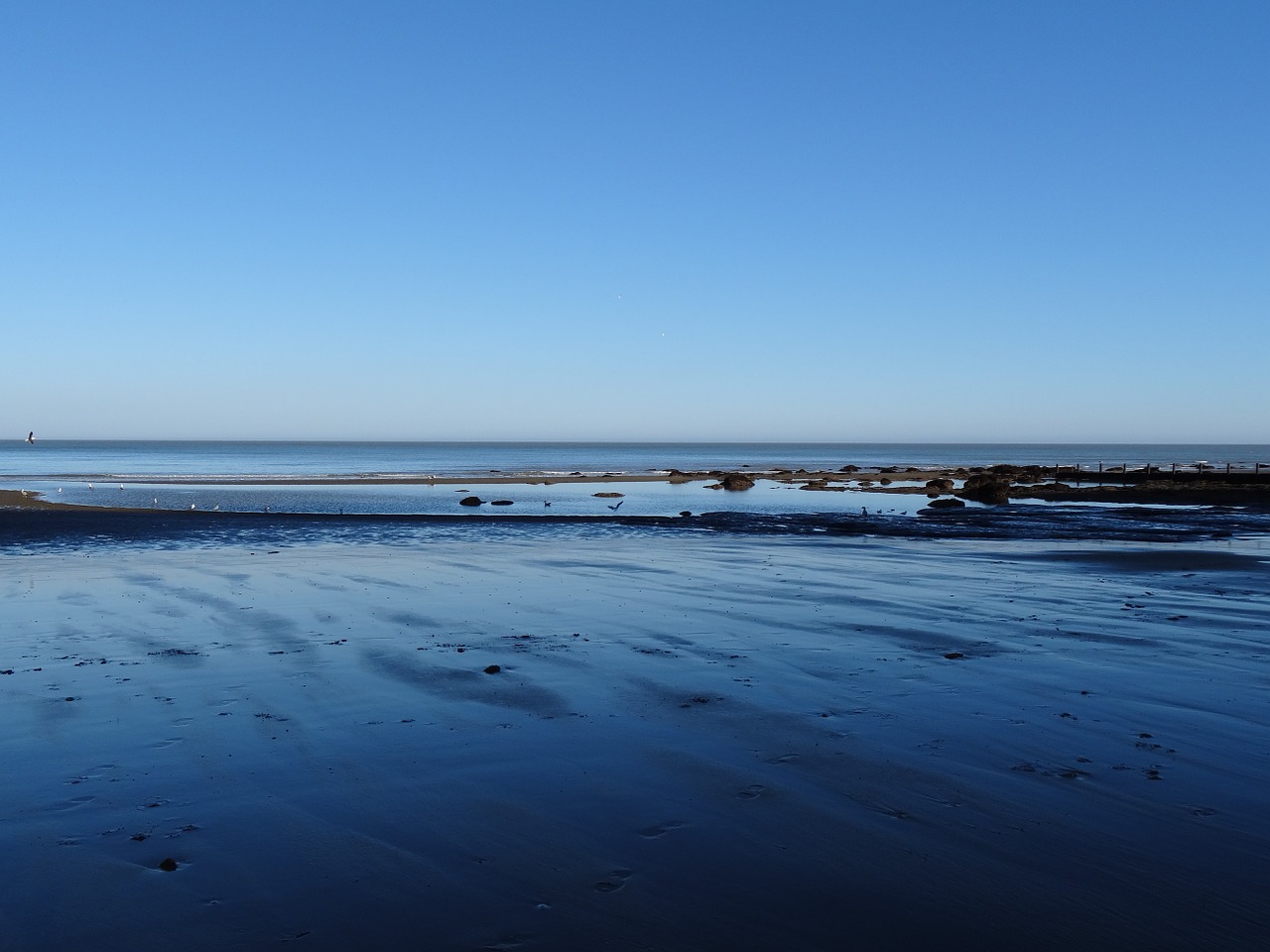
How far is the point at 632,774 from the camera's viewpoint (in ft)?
26.4

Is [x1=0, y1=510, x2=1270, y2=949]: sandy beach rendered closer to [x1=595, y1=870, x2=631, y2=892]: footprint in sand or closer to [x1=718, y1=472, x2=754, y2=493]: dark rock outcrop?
[x1=595, y1=870, x2=631, y2=892]: footprint in sand

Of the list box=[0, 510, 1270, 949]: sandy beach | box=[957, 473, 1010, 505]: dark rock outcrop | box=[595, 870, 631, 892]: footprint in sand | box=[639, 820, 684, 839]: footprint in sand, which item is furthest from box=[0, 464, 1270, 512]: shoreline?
box=[595, 870, 631, 892]: footprint in sand

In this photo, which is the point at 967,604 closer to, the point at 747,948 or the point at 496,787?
the point at 496,787

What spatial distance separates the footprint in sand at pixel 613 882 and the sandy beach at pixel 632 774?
17mm

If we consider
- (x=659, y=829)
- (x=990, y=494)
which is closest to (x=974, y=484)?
(x=990, y=494)

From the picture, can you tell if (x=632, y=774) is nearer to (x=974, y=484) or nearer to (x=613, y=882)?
(x=613, y=882)

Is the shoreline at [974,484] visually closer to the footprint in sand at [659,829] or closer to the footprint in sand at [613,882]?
the footprint in sand at [659,829]

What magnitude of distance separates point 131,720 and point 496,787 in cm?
426

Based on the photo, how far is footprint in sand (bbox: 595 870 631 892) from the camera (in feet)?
19.3

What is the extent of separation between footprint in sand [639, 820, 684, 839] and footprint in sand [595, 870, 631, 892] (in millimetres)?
610

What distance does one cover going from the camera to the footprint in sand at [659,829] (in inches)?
265

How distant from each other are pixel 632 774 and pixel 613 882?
207cm

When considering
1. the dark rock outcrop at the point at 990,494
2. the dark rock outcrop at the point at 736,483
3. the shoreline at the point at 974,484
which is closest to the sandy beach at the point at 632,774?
the shoreline at the point at 974,484

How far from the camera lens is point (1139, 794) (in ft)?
24.6
